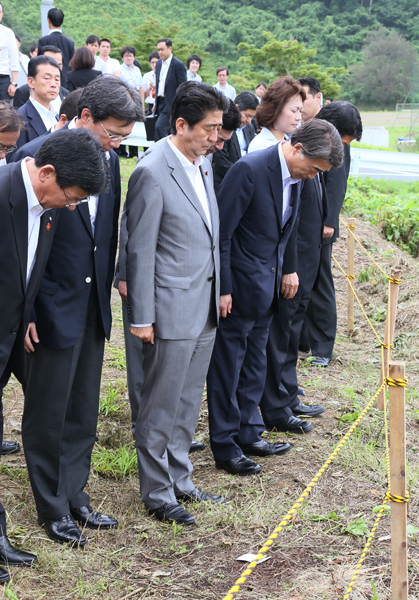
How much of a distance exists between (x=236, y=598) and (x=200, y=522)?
0.52 m

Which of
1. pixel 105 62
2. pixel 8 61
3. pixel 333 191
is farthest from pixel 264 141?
pixel 105 62

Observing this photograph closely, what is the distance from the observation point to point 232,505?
10.5 feet

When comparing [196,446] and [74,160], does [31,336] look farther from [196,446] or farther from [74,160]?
[196,446]

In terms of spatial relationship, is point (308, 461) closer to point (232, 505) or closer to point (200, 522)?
point (232, 505)

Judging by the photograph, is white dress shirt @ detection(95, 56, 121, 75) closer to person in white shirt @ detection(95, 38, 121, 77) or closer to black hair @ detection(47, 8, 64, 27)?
person in white shirt @ detection(95, 38, 121, 77)

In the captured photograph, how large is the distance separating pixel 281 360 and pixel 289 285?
1.73 ft

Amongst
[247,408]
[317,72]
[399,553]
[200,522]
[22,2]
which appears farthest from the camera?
[22,2]

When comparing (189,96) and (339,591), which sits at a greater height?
(189,96)

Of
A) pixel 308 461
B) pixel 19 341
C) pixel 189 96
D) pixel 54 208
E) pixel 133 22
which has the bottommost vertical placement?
pixel 308 461

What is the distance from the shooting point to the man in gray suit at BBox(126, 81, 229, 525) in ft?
9.08

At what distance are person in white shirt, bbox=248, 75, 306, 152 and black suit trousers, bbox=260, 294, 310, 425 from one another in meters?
0.96

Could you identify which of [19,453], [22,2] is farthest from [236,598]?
[22,2]

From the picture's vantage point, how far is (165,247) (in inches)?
111

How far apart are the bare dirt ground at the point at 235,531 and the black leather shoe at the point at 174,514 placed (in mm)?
38
